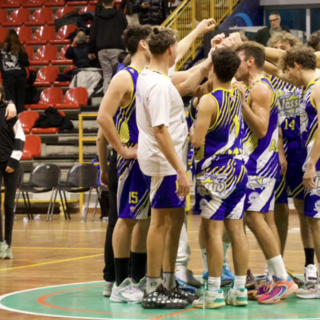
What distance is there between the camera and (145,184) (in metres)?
4.85

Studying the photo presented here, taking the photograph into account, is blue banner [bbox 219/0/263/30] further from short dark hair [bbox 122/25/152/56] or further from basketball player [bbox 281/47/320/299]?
short dark hair [bbox 122/25/152/56]

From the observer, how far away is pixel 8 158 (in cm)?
733

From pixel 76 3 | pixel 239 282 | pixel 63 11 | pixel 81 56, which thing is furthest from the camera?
pixel 76 3

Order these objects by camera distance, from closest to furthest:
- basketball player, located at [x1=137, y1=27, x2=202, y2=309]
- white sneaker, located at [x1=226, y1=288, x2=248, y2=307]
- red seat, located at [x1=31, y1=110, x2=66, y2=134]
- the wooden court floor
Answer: basketball player, located at [x1=137, y1=27, x2=202, y2=309]
white sneaker, located at [x1=226, y1=288, x2=248, y2=307]
the wooden court floor
red seat, located at [x1=31, y1=110, x2=66, y2=134]

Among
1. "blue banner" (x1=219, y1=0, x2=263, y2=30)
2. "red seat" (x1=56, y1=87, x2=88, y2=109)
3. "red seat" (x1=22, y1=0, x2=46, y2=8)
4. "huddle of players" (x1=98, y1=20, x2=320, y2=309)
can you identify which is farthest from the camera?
"red seat" (x1=22, y1=0, x2=46, y2=8)

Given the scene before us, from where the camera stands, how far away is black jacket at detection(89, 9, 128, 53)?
46.0 ft

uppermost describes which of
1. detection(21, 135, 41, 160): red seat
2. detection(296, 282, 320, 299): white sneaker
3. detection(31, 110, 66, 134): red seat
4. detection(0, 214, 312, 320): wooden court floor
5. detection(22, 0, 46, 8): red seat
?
detection(22, 0, 46, 8): red seat

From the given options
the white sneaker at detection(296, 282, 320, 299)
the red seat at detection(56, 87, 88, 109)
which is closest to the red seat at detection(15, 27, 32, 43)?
the red seat at detection(56, 87, 88, 109)

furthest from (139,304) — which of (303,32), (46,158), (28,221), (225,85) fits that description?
(303,32)

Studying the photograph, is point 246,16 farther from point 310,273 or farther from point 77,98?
point 310,273

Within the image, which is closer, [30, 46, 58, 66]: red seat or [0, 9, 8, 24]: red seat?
[30, 46, 58, 66]: red seat

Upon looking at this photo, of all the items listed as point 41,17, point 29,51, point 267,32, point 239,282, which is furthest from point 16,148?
point 41,17

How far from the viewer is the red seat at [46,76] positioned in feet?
53.7

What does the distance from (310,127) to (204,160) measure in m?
0.91
